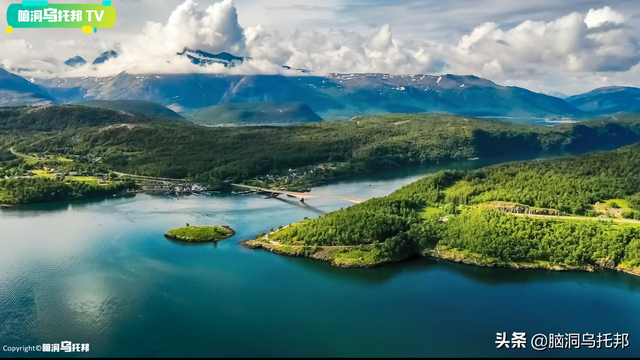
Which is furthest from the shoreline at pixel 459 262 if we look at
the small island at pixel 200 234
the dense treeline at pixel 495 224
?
the small island at pixel 200 234

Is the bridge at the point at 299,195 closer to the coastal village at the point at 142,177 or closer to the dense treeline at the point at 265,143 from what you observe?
the coastal village at the point at 142,177

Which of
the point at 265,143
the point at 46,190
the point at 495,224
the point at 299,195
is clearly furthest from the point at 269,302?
the point at 265,143

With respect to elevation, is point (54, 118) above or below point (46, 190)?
above

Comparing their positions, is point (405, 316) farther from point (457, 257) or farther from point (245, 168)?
point (245, 168)

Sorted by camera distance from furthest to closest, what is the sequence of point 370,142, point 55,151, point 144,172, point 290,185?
point 370,142 < point 55,151 < point 144,172 < point 290,185

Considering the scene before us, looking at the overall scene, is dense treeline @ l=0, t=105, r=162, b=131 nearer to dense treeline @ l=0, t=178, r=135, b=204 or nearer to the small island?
dense treeline @ l=0, t=178, r=135, b=204

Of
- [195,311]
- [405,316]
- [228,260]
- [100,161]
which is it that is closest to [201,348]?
[195,311]

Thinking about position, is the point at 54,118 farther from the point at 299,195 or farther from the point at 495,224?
the point at 495,224
